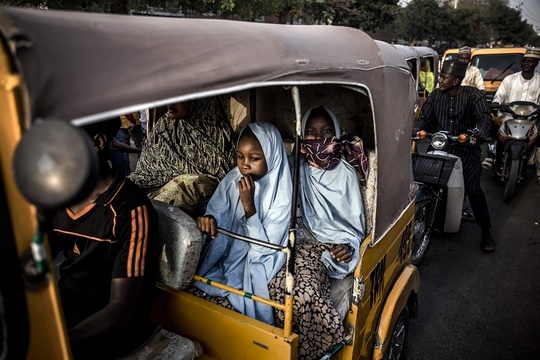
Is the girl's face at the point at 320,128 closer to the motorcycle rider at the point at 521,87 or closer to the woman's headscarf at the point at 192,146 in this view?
the woman's headscarf at the point at 192,146

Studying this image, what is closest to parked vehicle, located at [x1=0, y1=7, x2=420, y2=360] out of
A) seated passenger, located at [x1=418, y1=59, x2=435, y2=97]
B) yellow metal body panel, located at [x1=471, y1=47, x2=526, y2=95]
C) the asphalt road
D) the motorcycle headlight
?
the asphalt road

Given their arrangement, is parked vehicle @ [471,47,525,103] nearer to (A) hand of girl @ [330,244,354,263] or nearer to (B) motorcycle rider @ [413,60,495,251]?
(B) motorcycle rider @ [413,60,495,251]

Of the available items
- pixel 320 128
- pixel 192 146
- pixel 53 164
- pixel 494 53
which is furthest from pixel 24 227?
pixel 494 53

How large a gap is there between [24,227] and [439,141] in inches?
168

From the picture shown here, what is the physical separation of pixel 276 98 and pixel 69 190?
2.71 metres

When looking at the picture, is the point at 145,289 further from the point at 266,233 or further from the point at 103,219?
the point at 266,233

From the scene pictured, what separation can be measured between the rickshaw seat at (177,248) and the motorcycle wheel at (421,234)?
2.95 meters

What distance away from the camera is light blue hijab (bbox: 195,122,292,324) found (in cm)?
214

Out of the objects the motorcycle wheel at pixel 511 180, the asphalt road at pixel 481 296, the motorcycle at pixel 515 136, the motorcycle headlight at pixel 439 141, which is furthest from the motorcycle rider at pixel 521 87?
the motorcycle headlight at pixel 439 141

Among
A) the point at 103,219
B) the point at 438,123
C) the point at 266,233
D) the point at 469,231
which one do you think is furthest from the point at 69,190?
the point at 469,231

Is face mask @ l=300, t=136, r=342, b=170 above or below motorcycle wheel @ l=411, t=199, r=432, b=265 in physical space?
above

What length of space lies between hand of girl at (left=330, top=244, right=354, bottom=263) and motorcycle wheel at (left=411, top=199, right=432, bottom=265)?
2.20 meters

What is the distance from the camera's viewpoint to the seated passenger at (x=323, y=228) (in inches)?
81.0

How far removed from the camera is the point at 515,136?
6.13 meters
